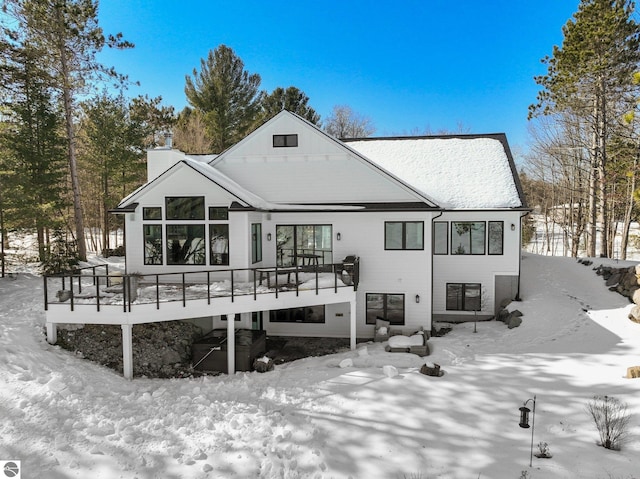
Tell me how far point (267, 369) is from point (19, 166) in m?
15.0

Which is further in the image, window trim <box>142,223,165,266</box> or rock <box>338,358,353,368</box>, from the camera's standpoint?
window trim <box>142,223,165,266</box>

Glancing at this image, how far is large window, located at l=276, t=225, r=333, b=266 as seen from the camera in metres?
14.2

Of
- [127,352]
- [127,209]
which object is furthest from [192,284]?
[127,209]

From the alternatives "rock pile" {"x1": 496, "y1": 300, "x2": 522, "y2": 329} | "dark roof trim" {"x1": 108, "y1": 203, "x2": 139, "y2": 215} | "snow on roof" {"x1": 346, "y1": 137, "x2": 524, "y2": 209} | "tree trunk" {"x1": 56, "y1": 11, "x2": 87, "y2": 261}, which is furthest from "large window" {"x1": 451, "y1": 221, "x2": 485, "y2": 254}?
"tree trunk" {"x1": 56, "y1": 11, "x2": 87, "y2": 261}

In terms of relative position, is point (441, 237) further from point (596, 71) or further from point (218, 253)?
point (596, 71)

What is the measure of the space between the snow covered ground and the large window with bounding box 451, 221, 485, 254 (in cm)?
451

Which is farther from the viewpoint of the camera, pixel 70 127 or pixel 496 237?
pixel 70 127

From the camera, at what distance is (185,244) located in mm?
12945

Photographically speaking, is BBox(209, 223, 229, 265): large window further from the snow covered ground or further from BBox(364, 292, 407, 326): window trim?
BBox(364, 292, 407, 326): window trim

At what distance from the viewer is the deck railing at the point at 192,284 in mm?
9891

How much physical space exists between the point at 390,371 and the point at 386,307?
412 centimetres

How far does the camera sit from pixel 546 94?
839 inches

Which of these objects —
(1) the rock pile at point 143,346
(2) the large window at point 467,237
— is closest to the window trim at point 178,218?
(1) the rock pile at point 143,346

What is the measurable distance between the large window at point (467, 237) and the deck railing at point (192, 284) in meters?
4.68
